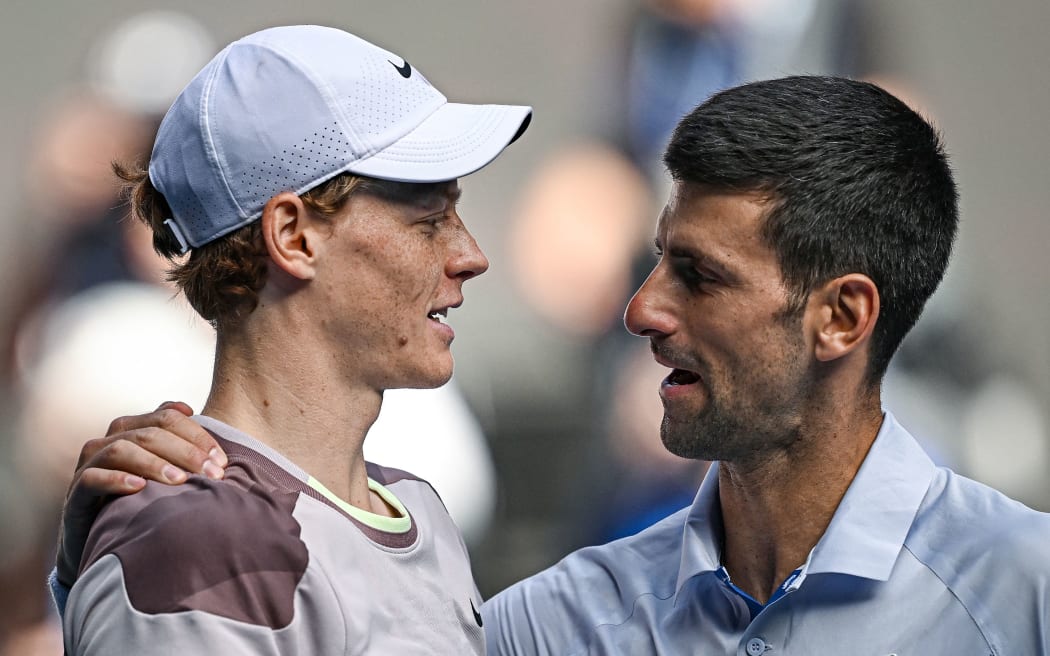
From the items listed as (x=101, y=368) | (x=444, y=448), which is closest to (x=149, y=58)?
(x=101, y=368)

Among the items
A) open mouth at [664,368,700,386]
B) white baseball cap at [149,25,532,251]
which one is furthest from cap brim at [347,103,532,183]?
open mouth at [664,368,700,386]

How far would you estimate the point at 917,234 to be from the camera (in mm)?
1714

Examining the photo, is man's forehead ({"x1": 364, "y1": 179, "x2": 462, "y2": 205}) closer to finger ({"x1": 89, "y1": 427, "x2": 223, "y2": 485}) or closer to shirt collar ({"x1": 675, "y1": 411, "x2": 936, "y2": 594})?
finger ({"x1": 89, "y1": 427, "x2": 223, "y2": 485})

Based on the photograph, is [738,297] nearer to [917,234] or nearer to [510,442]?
[917,234]

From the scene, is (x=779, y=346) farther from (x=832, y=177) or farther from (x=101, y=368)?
(x=101, y=368)

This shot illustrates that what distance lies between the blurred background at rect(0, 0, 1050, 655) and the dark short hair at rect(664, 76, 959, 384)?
1.70 m

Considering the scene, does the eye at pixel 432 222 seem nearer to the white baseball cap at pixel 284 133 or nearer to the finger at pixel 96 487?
the white baseball cap at pixel 284 133

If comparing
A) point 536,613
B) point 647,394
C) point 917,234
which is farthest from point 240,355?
point 647,394

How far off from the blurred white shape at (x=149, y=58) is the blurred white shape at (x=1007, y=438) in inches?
94.5

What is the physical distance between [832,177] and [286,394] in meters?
0.80

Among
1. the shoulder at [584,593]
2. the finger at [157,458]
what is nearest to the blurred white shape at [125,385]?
the shoulder at [584,593]

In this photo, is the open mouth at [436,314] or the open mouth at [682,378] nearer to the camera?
the open mouth at [436,314]

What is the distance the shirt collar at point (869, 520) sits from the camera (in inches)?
61.0

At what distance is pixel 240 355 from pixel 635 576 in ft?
2.25
